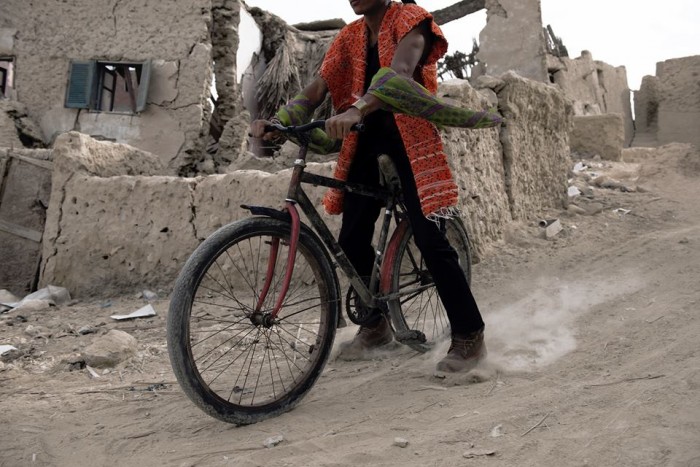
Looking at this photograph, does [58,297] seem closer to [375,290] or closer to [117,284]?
[117,284]

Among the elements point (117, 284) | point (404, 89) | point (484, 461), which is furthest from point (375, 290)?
point (117, 284)

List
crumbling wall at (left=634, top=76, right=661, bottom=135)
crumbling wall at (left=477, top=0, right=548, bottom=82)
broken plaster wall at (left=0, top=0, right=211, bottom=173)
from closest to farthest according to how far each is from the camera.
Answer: crumbling wall at (left=477, top=0, right=548, bottom=82), broken plaster wall at (left=0, top=0, right=211, bottom=173), crumbling wall at (left=634, top=76, right=661, bottom=135)

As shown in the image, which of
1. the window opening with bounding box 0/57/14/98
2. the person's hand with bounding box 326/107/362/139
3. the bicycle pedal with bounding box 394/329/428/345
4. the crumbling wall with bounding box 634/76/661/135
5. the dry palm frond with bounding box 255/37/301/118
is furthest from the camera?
the crumbling wall with bounding box 634/76/661/135

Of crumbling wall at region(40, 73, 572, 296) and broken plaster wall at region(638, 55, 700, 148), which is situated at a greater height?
broken plaster wall at region(638, 55, 700, 148)

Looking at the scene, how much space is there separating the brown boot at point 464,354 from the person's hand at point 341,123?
0.97m

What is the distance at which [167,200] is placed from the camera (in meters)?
4.11

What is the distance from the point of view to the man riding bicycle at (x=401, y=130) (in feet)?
6.95

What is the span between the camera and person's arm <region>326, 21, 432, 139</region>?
1946mm

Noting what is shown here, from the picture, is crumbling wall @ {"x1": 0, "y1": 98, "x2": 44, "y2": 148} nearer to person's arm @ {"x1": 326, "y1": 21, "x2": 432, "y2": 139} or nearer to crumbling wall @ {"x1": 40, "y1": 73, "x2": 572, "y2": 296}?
crumbling wall @ {"x1": 40, "y1": 73, "x2": 572, "y2": 296}

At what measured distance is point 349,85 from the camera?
251 cm

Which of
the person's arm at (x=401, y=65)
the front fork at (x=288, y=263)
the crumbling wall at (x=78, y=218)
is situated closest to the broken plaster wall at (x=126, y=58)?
the crumbling wall at (x=78, y=218)

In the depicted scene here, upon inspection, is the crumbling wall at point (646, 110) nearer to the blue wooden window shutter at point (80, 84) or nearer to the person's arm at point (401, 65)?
the blue wooden window shutter at point (80, 84)

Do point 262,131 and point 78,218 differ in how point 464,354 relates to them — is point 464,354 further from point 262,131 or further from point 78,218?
point 78,218

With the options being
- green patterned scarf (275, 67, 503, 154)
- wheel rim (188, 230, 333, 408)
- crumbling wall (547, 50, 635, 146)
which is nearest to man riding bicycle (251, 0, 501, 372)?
green patterned scarf (275, 67, 503, 154)
